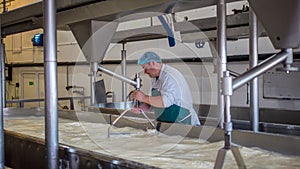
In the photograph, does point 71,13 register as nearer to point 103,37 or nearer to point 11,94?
point 103,37

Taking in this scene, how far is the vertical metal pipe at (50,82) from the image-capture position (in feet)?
3.93

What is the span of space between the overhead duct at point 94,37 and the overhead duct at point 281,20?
104 cm

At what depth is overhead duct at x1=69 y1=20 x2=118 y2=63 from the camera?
5.79 ft

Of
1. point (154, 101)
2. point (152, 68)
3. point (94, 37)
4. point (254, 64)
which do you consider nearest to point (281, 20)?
point (254, 64)

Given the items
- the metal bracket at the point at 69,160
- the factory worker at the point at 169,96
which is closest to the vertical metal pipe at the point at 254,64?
the factory worker at the point at 169,96

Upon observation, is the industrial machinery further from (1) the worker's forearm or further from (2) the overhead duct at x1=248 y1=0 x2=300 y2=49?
(1) the worker's forearm

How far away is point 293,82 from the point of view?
3195 millimetres

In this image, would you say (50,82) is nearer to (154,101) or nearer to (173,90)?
(154,101)

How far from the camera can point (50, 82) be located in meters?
1.21

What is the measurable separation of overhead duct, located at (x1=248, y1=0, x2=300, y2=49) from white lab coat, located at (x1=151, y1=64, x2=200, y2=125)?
49.2 inches

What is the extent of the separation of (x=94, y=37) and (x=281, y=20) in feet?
3.71

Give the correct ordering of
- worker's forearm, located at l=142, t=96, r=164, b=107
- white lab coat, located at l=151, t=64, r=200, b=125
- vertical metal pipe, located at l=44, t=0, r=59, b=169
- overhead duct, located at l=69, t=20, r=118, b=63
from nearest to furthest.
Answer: vertical metal pipe, located at l=44, t=0, r=59, b=169 → overhead duct, located at l=69, t=20, r=118, b=63 → worker's forearm, located at l=142, t=96, r=164, b=107 → white lab coat, located at l=151, t=64, r=200, b=125

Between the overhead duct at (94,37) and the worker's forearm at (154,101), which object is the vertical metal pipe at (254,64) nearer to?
the worker's forearm at (154,101)

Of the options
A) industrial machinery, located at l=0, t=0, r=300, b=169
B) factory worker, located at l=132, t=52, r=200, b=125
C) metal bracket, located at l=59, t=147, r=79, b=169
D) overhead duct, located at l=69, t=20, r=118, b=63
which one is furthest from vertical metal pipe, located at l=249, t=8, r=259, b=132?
metal bracket, located at l=59, t=147, r=79, b=169
